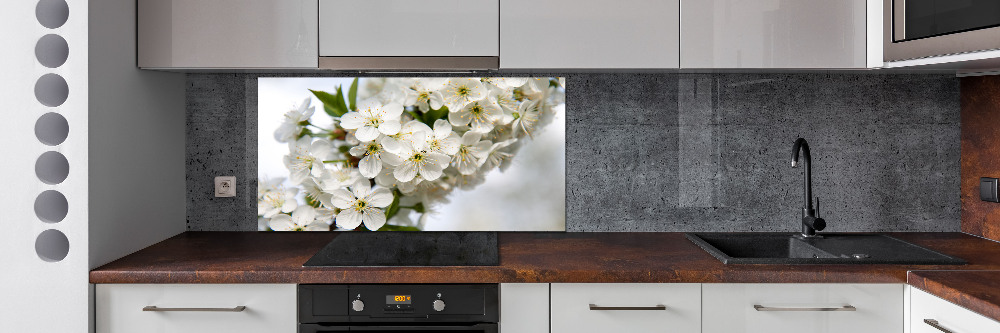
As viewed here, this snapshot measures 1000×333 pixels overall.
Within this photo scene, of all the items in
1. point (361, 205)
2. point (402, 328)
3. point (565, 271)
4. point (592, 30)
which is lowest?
point (402, 328)

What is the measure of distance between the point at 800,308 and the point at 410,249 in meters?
1.07

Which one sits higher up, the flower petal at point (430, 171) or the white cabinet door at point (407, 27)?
the white cabinet door at point (407, 27)

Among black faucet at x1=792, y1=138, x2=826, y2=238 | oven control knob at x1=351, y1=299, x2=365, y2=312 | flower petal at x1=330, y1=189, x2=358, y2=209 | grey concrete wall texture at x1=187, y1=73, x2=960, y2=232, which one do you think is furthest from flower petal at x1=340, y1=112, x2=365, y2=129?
black faucet at x1=792, y1=138, x2=826, y2=238

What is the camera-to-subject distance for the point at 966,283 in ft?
5.06

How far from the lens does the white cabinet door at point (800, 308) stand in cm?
171

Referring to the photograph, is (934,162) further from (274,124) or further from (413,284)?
(274,124)
